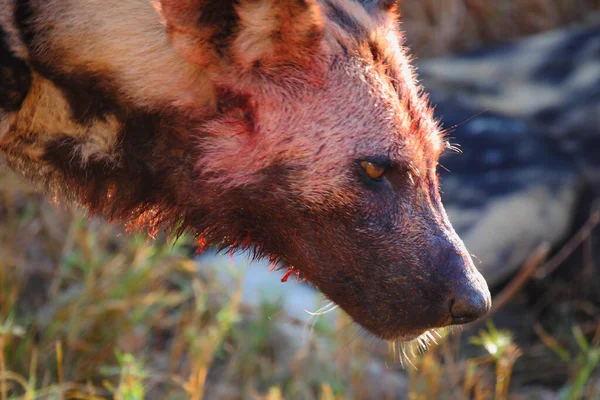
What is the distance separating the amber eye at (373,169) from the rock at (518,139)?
1.53 meters

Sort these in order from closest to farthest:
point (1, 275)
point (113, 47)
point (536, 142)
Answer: point (113, 47) < point (1, 275) < point (536, 142)

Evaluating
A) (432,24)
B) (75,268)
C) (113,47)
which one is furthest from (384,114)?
(432,24)

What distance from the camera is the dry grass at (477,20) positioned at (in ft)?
13.7

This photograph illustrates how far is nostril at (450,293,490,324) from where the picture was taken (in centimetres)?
155

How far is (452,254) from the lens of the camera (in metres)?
1.58

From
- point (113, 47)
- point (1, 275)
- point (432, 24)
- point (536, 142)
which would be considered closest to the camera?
point (113, 47)

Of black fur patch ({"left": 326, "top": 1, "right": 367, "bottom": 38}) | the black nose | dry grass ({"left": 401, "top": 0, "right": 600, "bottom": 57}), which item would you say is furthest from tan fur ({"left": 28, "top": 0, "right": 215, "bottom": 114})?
dry grass ({"left": 401, "top": 0, "right": 600, "bottom": 57})

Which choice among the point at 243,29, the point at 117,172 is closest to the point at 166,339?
the point at 117,172

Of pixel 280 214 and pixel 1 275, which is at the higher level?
pixel 280 214

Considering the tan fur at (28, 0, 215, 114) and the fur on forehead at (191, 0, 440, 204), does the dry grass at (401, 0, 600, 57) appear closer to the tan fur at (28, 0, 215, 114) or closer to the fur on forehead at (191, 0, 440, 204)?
the fur on forehead at (191, 0, 440, 204)

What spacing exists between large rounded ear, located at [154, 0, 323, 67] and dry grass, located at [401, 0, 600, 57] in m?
2.80

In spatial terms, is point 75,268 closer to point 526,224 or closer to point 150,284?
point 150,284

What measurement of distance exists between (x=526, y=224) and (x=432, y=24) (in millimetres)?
1520

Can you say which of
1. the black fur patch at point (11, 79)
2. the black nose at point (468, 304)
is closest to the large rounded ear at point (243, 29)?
the black fur patch at point (11, 79)
